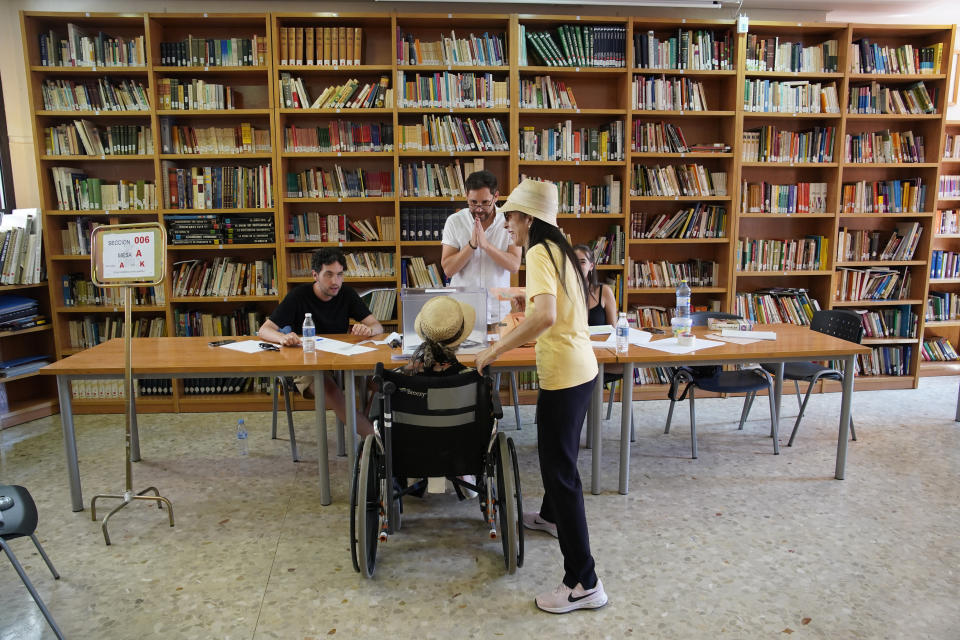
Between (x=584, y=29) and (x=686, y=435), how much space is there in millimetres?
3071

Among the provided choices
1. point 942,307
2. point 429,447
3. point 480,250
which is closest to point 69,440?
point 429,447

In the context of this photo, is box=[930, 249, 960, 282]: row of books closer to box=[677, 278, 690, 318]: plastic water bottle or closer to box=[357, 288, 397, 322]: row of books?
box=[677, 278, 690, 318]: plastic water bottle

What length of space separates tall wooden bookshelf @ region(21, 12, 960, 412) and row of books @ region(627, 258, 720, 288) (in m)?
0.04

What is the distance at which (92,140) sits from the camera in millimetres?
4656

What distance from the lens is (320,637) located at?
2.14m

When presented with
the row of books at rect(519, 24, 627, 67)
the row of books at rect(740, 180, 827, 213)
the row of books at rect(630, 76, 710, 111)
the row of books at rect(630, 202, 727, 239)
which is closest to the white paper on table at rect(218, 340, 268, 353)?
the row of books at rect(519, 24, 627, 67)

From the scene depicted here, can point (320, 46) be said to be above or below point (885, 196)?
above

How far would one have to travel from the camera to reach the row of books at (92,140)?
4637mm

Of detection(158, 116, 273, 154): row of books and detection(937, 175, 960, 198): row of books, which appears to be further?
detection(937, 175, 960, 198): row of books

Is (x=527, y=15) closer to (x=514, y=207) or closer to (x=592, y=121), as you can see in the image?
(x=592, y=121)

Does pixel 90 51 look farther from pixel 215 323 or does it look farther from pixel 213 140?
pixel 215 323

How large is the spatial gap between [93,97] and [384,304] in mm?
2630

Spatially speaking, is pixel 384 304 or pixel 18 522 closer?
pixel 18 522

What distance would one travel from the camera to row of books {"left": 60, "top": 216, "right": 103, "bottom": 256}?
478 centimetres
